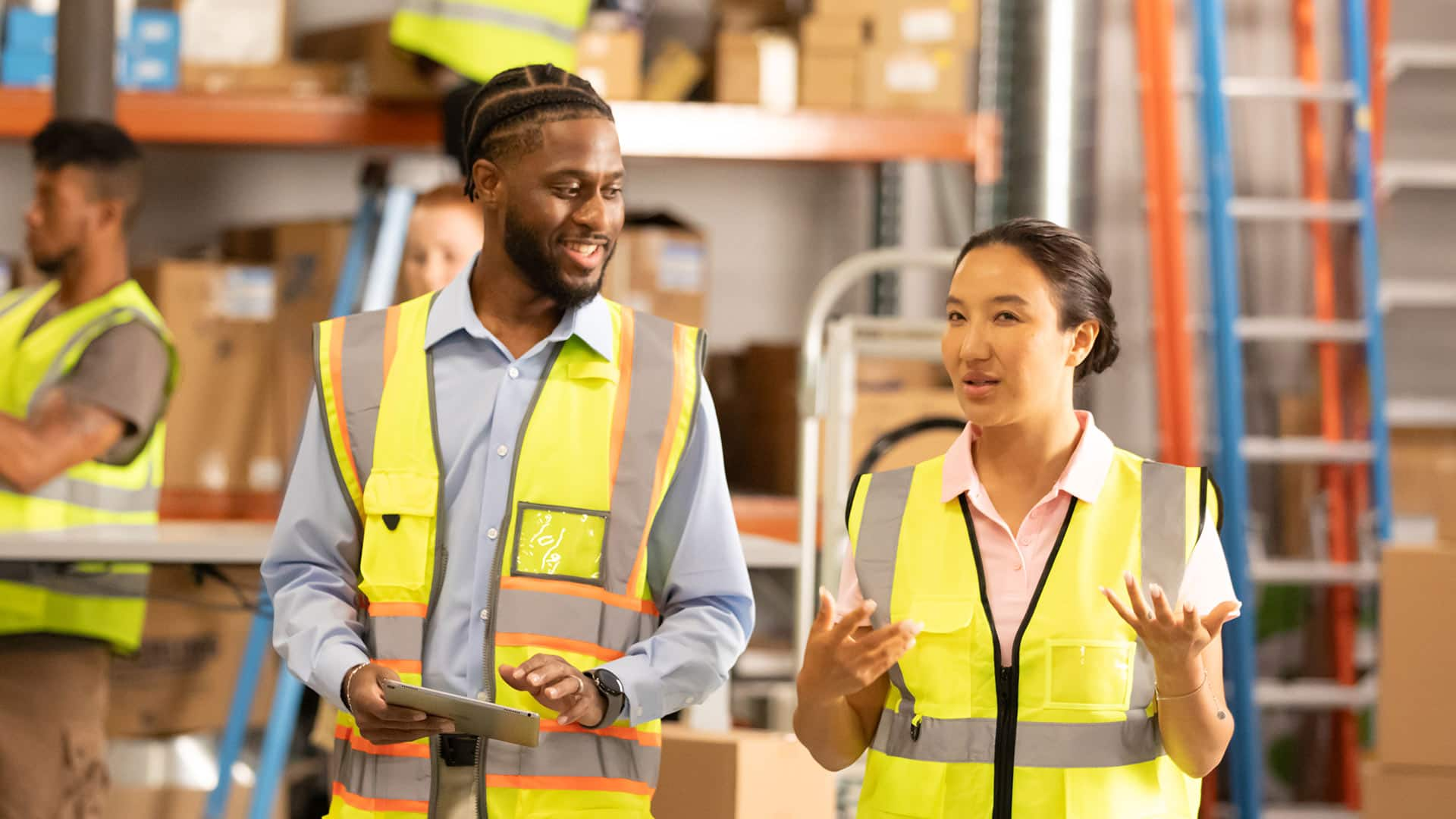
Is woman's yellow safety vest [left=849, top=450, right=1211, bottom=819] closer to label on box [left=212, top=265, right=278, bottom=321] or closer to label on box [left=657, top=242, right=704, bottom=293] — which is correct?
label on box [left=657, top=242, right=704, bottom=293]

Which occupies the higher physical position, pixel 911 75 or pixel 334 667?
pixel 911 75

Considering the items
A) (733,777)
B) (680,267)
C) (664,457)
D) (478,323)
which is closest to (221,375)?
(680,267)

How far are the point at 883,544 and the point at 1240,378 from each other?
11.4 ft

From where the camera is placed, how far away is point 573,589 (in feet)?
5.99

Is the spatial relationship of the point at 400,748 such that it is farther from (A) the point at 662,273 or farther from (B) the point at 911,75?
(B) the point at 911,75

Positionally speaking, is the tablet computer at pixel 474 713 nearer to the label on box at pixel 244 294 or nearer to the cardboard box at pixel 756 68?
the label on box at pixel 244 294

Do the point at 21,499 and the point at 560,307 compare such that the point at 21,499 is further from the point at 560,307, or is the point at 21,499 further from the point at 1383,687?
the point at 1383,687

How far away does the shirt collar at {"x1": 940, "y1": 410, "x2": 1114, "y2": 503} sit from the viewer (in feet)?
6.33

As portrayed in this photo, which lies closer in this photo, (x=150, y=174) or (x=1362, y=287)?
(x=1362, y=287)

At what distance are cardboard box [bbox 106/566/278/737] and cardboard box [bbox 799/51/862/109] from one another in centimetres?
259

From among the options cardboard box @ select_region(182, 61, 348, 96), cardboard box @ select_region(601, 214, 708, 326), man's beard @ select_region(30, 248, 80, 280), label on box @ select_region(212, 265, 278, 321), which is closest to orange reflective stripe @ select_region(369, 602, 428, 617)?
man's beard @ select_region(30, 248, 80, 280)

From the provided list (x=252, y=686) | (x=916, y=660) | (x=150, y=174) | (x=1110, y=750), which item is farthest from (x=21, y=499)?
(x=150, y=174)

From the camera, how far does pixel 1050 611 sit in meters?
1.87

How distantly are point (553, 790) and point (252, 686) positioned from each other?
7.28 ft
